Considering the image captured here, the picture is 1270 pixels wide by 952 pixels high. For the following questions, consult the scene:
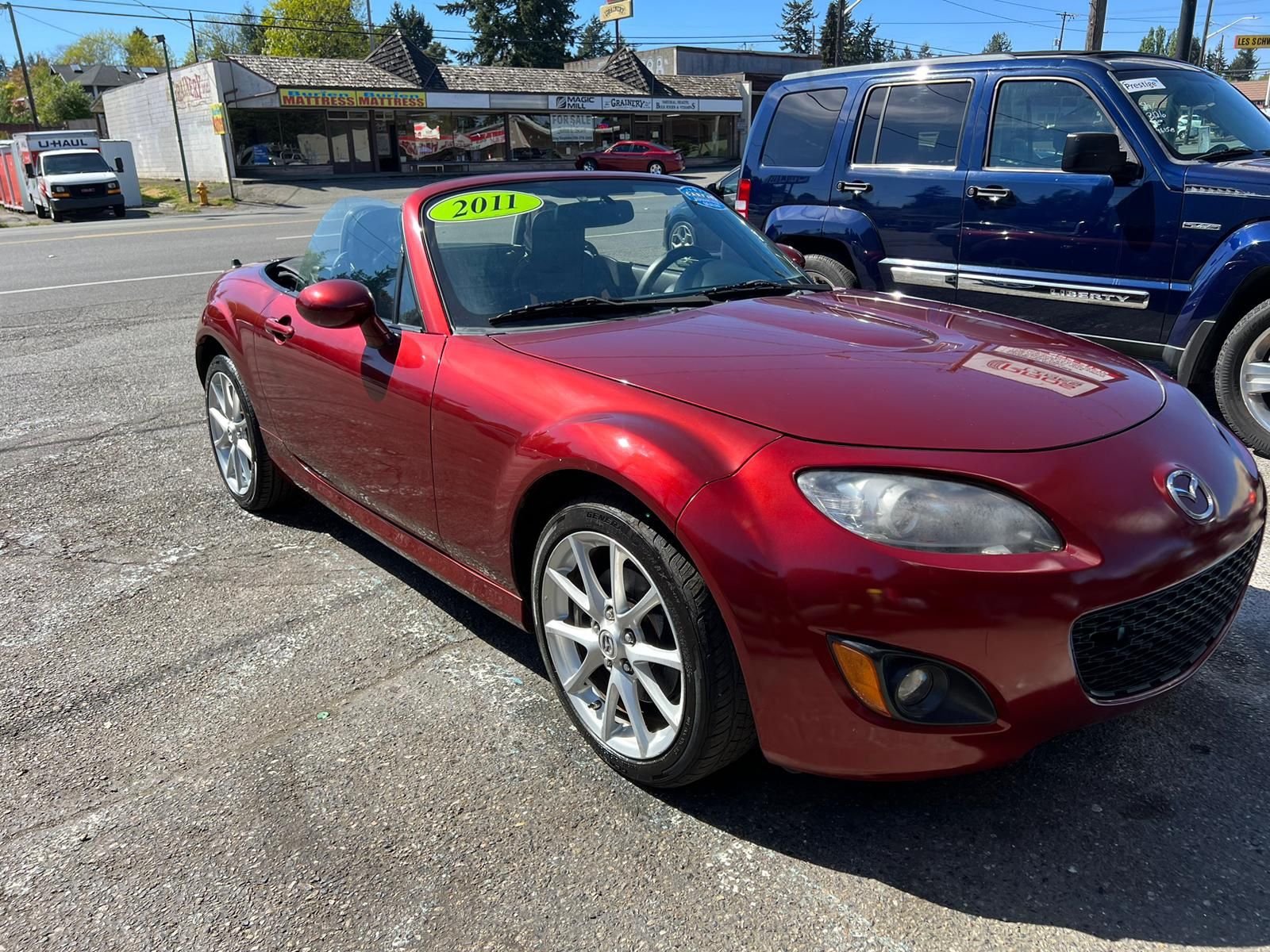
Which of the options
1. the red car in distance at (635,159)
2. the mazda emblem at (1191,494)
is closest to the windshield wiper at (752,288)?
the mazda emblem at (1191,494)

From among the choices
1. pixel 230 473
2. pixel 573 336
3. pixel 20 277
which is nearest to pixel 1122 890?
pixel 573 336

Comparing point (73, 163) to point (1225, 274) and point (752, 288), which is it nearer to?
point (752, 288)

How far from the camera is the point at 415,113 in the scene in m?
43.6

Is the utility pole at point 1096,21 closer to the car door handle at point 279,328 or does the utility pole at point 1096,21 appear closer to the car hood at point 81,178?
the car door handle at point 279,328

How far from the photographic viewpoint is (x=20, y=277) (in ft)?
43.7

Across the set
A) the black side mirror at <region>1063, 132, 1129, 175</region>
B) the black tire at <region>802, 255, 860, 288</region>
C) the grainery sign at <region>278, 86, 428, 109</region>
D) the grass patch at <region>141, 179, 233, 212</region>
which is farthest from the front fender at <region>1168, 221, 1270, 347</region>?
the grainery sign at <region>278, 86, 428, 109</region>

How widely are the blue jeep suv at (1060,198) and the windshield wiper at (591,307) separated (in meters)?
3.19

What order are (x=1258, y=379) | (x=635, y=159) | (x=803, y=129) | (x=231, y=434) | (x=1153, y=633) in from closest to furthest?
(x=1153, y=633), (x=231, y=434), (x=1258, y=379), (x=803, y=129), (x=635, y=159)

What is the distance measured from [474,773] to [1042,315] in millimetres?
4503

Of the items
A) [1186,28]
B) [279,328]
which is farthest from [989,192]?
[1186,28]

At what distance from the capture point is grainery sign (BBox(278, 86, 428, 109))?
1555 inches

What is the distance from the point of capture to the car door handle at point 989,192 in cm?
570

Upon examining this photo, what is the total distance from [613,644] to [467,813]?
56cm

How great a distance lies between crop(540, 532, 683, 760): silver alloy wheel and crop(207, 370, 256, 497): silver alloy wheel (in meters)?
2.27
